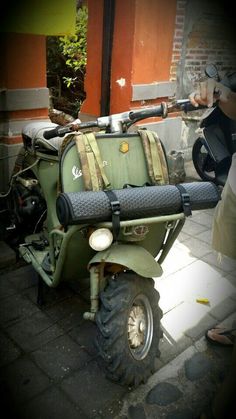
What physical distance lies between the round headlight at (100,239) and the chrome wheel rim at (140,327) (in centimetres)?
43

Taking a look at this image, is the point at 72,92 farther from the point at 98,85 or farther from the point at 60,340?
the point at 60,340

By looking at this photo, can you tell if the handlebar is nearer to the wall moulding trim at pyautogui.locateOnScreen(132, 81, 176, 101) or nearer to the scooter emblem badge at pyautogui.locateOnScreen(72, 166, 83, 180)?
the scooter emblem badge at pyautogui.locateOnScreen(72, 166, 83, 180)

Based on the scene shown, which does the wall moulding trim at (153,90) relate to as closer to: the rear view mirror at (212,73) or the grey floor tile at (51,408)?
the rear view mirror at (212,73)

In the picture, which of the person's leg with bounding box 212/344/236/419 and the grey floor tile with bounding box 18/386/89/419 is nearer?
the person's leg with bounding box 212/344/236/419

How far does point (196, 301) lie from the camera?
10.8 ft

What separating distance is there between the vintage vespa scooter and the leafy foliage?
5050 millimetres

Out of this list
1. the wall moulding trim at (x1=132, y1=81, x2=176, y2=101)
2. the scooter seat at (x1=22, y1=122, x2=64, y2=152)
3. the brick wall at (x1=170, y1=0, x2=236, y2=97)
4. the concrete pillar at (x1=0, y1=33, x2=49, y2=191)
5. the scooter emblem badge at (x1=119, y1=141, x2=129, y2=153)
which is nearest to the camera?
the scooter emblem badge at (x1=119, y1=141, x2=129, y2=153)

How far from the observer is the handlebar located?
257cm

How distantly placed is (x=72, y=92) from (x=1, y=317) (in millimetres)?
6595

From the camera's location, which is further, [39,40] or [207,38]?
[207,38]

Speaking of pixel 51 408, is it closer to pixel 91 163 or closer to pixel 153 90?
pixel 91 163

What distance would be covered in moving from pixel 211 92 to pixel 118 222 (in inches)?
36.1

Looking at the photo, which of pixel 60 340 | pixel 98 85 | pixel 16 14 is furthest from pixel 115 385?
pixel 98 85

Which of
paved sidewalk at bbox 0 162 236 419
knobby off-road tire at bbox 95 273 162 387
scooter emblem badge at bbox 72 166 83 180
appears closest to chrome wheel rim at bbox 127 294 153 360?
knobby off-road tire at bbox 95 273 162 387
